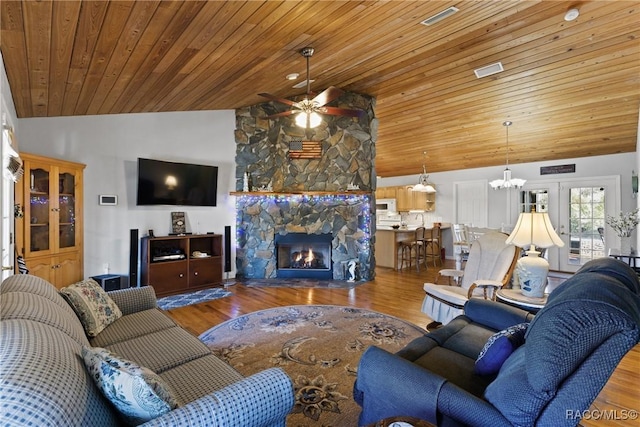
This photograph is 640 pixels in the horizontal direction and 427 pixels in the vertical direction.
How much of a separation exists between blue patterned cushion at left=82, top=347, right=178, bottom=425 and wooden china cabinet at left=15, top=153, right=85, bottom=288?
330 cm

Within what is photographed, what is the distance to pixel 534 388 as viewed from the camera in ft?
3.56

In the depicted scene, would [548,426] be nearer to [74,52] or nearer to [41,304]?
[41,304]

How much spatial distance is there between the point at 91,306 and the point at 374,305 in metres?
3.15

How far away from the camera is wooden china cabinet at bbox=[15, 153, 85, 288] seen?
350cm

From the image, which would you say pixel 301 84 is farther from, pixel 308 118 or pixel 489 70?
pixel 489 70

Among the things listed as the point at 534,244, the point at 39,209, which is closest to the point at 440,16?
the point at 534,244

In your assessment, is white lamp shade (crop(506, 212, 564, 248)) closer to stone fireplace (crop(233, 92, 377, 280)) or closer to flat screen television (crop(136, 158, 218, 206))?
stone fireplace (crop(233, 92, 377, 280))

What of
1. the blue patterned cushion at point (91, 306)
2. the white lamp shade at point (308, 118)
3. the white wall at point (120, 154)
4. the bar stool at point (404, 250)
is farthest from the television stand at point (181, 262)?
the bar stool at point (404, 250)

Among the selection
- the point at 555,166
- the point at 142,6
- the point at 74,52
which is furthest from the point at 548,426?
the point at 555,166

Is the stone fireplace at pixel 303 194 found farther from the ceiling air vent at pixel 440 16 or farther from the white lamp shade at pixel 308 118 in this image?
the ceiling air vent at pixel 440 16

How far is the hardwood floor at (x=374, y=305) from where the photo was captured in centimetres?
213

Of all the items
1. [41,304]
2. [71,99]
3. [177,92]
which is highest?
[177,92]

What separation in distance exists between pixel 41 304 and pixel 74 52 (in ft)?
7.25

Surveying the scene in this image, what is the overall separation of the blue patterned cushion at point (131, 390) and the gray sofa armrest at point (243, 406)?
8cm
